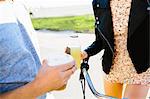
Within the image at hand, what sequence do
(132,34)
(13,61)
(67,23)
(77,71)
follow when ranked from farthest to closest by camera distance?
(67,23), (77,71), (132,34), (13,61)

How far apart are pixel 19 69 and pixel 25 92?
0.29 ft

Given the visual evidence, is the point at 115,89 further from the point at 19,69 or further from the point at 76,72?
the point at 76,72

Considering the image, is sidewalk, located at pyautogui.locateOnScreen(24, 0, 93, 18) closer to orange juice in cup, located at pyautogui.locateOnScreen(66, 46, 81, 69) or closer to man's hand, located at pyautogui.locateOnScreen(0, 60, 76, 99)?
orange juice in cup, located at pyautogui.locateOnScreen(66, 46, 81, 69)

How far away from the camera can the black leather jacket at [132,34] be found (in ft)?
9.71

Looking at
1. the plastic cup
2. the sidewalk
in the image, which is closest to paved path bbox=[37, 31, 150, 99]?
the plastic cup

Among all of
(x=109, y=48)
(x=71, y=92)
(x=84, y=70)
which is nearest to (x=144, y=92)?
(x=109, y=48)

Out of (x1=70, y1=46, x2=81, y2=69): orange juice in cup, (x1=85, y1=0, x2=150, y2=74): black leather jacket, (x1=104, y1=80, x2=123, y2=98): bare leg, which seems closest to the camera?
(x1=70, y1=46, x2=81, y2=69): orange juice in cup

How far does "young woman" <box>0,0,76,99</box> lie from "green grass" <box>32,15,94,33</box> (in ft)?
30.0

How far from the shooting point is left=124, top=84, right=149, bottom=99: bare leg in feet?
10.4

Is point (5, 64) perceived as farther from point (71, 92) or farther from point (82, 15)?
point (82, 15)

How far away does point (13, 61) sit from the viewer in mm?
1271

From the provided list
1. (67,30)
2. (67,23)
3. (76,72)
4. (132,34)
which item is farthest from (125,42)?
(67,23)

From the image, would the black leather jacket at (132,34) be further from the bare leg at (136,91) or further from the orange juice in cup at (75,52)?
the orange juice in cup at (75,52)

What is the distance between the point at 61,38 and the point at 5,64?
27.5 feet
